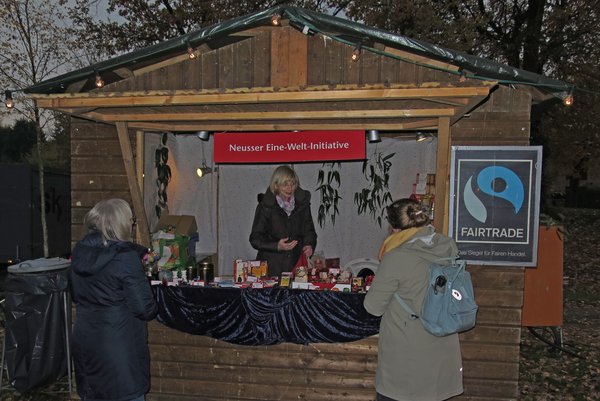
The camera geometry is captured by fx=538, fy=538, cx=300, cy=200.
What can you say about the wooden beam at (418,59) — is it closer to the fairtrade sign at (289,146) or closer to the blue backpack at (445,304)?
the fairtrade sign at (289,146)

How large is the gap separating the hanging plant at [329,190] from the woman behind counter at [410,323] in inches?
186

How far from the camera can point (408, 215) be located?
10.3 ft

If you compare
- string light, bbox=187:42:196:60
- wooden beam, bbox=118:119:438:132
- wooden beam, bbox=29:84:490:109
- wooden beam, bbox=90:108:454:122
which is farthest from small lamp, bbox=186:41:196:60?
wooden beam, bbox=118:119:438:132

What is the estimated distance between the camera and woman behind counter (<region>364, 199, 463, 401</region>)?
3027mm

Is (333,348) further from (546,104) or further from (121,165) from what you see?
(546,104)

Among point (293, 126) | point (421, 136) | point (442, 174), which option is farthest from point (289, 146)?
point (421, 136)

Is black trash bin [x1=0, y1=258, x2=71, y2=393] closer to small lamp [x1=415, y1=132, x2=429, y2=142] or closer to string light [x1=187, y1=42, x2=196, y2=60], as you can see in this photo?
string light [x1=187, y1=42, x2=196, y2=60]

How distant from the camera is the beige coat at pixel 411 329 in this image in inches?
119

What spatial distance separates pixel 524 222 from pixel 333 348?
188cm

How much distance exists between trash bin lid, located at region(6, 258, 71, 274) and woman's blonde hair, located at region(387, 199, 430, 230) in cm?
328

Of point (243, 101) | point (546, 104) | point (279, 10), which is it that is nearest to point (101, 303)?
point (243, 101)

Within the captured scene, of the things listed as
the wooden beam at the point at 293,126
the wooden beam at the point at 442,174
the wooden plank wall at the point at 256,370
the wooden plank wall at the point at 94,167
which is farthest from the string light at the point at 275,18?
the wooden plank wall at the point at 256,370

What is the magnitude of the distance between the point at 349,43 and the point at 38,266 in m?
3.35

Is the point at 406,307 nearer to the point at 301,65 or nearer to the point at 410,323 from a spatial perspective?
the point at 410,323
